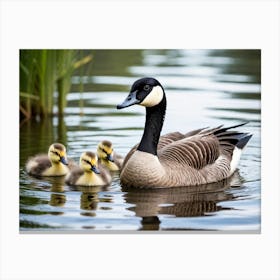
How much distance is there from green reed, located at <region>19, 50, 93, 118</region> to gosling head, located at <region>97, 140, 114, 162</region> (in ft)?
2.40

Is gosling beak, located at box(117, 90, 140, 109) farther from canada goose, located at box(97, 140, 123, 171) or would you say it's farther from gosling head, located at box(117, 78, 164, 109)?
canada goose, located at box(97, 140, 123, 171)

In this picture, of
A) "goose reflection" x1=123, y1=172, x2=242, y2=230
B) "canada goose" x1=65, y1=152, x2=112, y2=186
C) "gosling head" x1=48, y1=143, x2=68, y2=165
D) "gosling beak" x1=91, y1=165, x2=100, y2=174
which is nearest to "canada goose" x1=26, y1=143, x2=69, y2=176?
"gosling head" x1=48, y1=143, x2=68, y2=165

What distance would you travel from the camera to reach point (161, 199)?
15.0m

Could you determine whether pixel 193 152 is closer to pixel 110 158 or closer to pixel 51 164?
pixel 110 158

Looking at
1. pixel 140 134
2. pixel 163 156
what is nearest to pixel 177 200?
pixel 163 156

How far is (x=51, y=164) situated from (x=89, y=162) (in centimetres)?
73

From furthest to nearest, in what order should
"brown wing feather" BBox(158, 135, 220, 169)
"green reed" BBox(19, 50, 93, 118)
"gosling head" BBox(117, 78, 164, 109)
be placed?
"brown wing feather" BBox(158, 135, 220, 169) < "green reed" BBox(19, 50, 93, 118) < "gosling head" BBox(117, 78, 164, 109)

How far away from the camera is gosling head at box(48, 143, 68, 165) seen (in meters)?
15.7

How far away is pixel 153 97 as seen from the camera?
50.0 feet

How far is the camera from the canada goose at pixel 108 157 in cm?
1596
